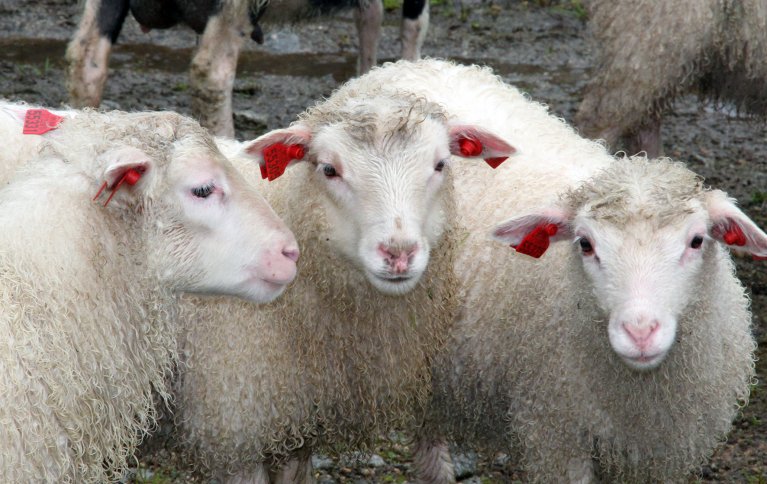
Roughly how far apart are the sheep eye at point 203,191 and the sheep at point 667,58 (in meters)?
3.19

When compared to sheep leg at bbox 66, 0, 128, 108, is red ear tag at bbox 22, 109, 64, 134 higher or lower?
higher

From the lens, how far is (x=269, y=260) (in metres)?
3.54

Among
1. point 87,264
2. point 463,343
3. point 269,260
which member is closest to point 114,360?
point 87,264

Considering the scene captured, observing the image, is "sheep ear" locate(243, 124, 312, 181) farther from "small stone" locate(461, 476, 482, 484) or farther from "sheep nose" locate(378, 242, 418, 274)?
"small stone" locate(461, 476, 482, 484)

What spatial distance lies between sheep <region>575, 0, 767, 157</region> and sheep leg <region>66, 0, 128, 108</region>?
2.58 metres

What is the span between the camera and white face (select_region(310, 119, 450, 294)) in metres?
3.71

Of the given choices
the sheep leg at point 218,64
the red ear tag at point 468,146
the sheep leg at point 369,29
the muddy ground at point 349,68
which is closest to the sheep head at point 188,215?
the red ear tag at point 468,146

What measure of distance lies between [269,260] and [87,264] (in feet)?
1.71

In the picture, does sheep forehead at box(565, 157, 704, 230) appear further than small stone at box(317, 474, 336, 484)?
No

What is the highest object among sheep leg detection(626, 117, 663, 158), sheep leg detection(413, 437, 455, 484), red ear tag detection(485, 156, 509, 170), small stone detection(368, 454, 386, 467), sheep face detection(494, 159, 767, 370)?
sheep face detection(494, 159, 767, 370)

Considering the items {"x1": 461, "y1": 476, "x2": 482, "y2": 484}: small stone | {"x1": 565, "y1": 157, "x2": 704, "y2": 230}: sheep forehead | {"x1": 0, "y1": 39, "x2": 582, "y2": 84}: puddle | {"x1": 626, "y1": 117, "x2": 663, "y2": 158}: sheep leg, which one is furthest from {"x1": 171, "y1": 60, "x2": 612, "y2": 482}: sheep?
{"x1": 0, "y1": 39, "x2": 582, "y2": 84}: puddle

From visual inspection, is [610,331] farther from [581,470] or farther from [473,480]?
[473,480]

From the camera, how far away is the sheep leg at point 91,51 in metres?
6.43

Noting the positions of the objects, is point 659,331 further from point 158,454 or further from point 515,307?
point 158,454
